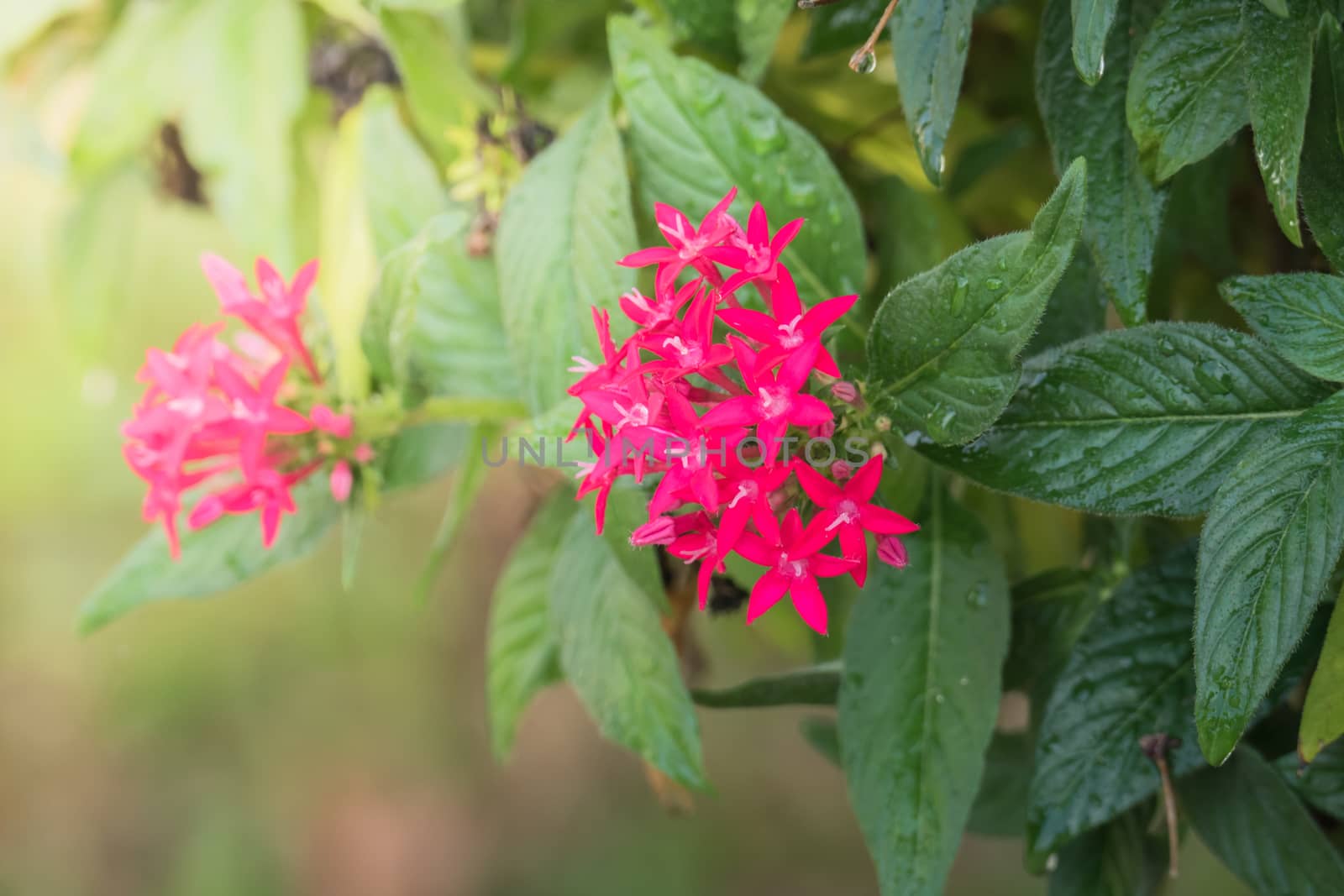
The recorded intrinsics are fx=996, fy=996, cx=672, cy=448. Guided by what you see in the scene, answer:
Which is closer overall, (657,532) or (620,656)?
(657,532)

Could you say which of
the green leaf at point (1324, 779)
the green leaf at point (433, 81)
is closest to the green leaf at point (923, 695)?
the green leaf at point (1324, 779)

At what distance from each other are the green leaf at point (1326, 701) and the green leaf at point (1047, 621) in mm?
148

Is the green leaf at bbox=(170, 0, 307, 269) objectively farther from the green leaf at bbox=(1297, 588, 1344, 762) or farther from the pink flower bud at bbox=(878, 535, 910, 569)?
the green leaf at bbox=(1297, 588, 1344, 762)

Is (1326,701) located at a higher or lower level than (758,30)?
Answer: lower

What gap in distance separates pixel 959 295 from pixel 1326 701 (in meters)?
0.19

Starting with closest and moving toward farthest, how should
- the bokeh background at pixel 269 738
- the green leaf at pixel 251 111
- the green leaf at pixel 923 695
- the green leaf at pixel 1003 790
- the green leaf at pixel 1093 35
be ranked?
1. the green leaf at pixel 1093 35
2. the green leaf at pixel 923 695
3. the green leaf at pixel 1003 790
4. the green leaf at pixel 251 111
5. the bokeh background at pixel 269 738

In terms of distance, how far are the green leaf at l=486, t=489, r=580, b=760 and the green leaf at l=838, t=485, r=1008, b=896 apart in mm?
223

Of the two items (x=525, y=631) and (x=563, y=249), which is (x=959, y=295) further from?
(x=525, y=631)

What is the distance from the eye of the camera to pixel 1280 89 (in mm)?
339

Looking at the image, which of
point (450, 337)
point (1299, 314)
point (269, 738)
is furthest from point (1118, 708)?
point (269, 738)

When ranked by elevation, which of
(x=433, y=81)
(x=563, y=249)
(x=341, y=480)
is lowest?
(x=341, y=480)

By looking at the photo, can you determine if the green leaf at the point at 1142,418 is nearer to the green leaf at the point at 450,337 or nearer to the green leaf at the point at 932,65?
the green leaf at the point at 932,65

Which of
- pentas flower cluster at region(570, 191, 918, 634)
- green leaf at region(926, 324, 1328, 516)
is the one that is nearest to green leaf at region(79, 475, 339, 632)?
pentas flower cluster at region(570, 191, 918, 634)

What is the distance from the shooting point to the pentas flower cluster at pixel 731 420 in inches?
12.9
